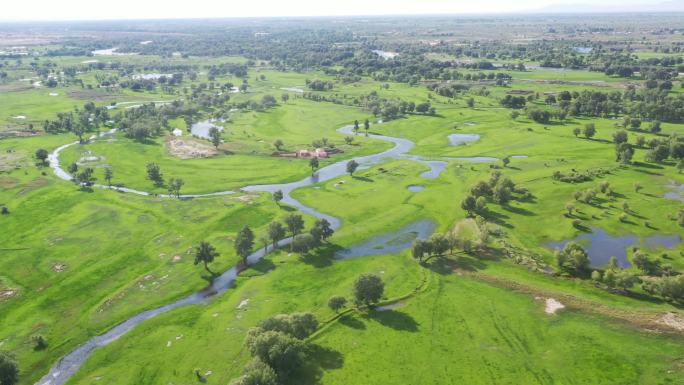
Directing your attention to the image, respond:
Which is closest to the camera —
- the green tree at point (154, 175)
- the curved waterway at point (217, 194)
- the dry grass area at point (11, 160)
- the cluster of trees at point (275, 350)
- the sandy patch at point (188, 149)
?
the cluster of trees at point (275, 350)

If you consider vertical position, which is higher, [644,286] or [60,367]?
[644,286]

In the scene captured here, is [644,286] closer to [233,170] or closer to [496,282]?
[496,282]

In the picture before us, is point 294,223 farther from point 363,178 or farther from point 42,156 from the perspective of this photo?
point 42,156

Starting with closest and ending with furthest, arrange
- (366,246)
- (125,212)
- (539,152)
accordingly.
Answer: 1. (366,246)
2. (125,212)
3. (539,152)

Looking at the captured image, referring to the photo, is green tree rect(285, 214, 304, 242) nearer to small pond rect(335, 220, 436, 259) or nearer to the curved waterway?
the curved waterway

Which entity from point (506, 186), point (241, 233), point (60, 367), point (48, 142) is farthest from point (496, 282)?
point (48, 142)

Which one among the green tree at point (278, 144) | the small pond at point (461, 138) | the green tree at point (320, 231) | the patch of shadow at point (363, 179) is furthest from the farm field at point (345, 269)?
the small pond at point (461, 138)

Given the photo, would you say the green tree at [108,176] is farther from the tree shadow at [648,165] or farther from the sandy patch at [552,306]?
the tree shadow at [648,165]
